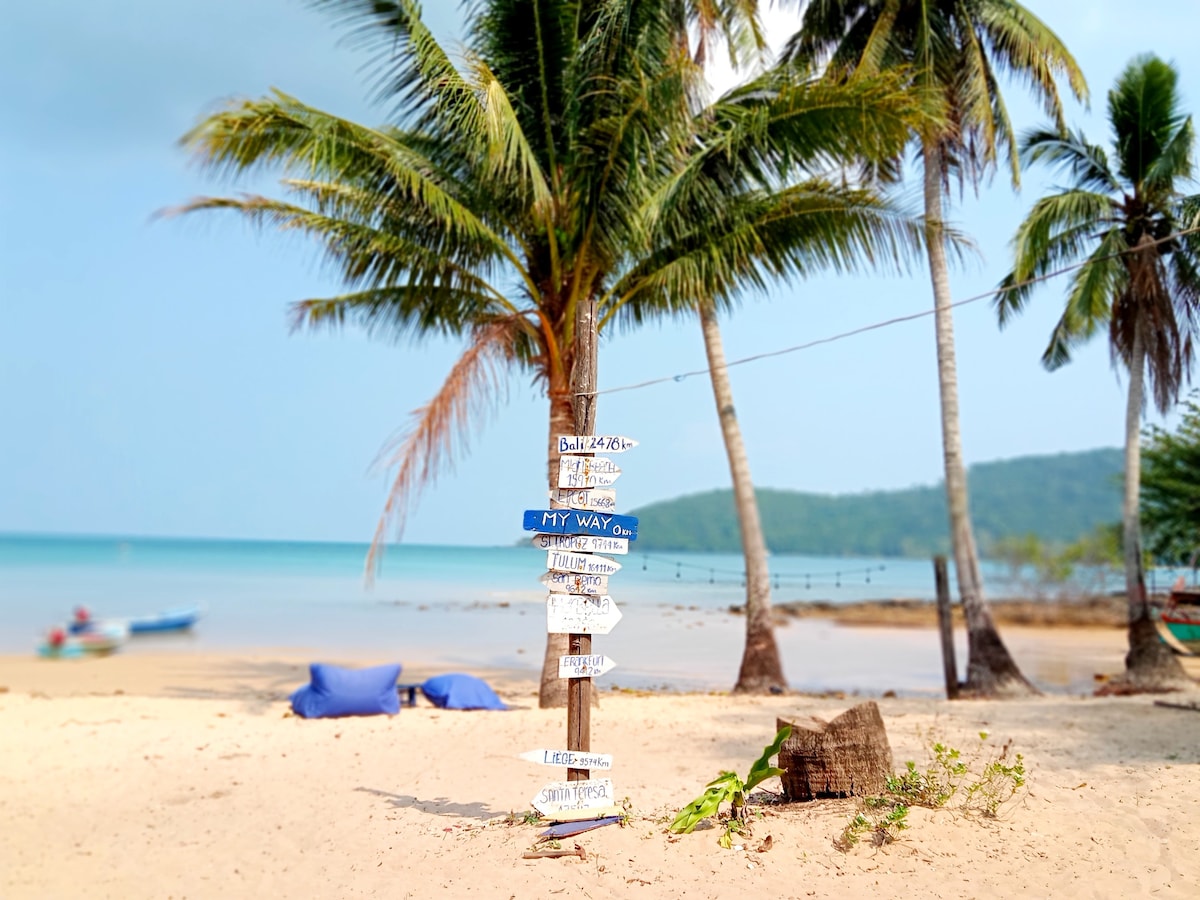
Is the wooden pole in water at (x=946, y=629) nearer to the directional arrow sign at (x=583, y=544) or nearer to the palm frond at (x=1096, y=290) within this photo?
the palm frond at (x=1096, y=290)

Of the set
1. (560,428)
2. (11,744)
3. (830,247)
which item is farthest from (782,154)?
(11,744)

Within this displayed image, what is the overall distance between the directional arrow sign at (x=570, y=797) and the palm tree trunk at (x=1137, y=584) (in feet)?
32.6

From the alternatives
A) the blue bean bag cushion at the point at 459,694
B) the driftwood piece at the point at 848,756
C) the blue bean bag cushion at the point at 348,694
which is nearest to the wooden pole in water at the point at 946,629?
the blue bean bag cushion at the point at 459,694

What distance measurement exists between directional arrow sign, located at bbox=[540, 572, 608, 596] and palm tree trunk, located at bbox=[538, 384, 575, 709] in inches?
152

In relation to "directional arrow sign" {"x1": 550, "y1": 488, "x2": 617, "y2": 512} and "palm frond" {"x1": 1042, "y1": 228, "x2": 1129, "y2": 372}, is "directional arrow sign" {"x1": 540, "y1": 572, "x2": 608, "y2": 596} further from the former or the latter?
"palm frond" {"x1": 1042, "y1": 228, "x2": 1129, "y2": 372}

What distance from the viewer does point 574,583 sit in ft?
17.1

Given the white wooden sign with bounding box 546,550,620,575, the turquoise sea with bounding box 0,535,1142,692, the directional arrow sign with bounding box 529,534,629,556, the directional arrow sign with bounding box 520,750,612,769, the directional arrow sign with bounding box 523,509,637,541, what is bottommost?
the turquoise sea with bounding box 0,535,1142,692

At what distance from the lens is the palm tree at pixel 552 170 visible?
326 inches

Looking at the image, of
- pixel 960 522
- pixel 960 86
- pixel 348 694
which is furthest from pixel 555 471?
pixel 960 86

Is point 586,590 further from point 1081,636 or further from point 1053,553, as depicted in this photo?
point 1053,553

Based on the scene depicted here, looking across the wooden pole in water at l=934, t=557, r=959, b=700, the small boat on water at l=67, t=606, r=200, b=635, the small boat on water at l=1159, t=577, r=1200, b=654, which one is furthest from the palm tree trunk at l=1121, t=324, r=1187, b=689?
the small boat on water at l=67, t=606, r=200, b=635

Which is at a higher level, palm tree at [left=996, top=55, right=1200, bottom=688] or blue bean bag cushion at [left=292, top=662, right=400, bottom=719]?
palm tree at [left=996, top=55, right=1200, bottom=688]

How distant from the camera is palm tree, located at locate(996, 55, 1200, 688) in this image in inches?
473

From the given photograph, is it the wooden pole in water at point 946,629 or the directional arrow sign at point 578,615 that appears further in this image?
the wooden pole in water at point 946,629
